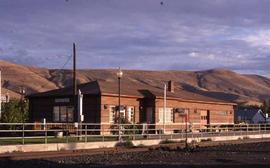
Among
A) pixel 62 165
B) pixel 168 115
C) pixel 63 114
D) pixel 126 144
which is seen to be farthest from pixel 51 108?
pixel 62 165

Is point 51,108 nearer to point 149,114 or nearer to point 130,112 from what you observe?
point 130,112

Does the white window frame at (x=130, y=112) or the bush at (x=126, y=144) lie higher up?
the white window frame at (x=130, y=112)

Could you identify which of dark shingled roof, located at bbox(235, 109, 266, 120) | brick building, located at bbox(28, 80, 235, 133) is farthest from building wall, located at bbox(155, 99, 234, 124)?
dark shingled roof, located at bbox(235, 109, 266, 120)

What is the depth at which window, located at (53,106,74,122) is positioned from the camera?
5094 centimetres

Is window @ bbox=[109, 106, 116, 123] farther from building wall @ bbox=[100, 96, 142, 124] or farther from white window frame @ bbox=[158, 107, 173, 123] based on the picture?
white window frame @ bbox=[158, 107, 173, 123]

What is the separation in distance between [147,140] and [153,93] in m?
19.4

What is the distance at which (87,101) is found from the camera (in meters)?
50.5

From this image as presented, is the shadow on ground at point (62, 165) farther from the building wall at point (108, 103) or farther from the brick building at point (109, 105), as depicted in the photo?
the building wall at point (108, 103)

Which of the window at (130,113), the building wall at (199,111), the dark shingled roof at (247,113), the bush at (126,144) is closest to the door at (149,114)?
the building wall at (199,111)

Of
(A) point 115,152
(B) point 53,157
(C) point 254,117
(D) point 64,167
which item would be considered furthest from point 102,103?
(C) point 254,117

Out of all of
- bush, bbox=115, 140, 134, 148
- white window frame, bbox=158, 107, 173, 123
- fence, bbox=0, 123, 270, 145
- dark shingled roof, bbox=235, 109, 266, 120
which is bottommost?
bush, bbox=115, 140, 134, 148

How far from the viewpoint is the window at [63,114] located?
167 feet

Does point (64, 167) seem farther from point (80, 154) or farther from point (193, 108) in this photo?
point (193, 108)

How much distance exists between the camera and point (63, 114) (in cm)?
5172
